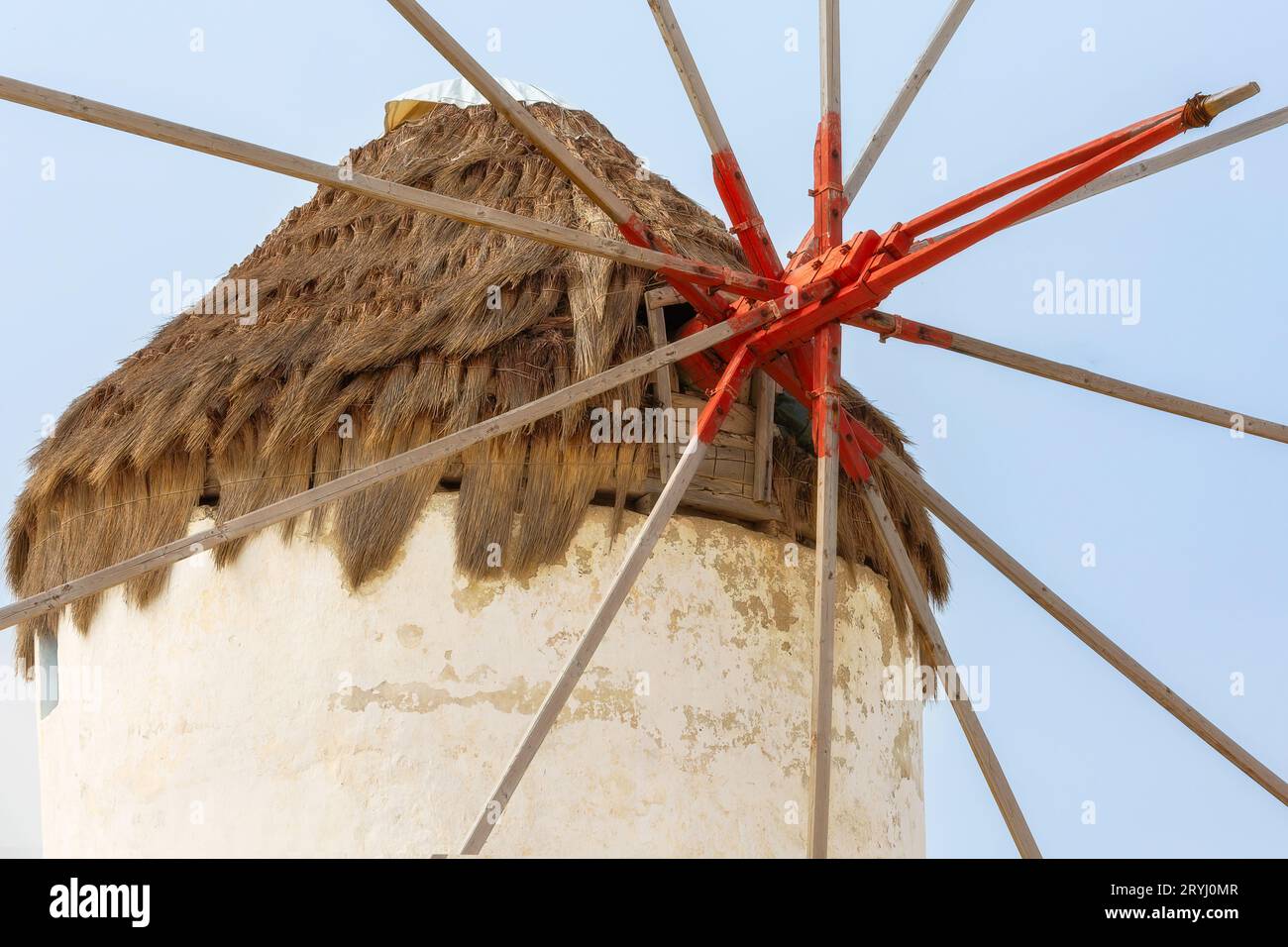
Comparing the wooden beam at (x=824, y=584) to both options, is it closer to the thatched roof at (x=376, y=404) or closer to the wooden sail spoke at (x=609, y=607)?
the wooden sail spoke at (x=609, y=607)

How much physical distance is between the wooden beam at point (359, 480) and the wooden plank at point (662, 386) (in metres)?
0.58

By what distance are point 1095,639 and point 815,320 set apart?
1.67m

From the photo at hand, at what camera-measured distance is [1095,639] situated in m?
7.23

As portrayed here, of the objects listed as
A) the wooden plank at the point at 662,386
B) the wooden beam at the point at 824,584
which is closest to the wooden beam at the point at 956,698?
the wooden beam at the point at 824,584

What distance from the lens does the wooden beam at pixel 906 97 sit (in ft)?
24.9

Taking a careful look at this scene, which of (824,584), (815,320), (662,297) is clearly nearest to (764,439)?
(662,297)

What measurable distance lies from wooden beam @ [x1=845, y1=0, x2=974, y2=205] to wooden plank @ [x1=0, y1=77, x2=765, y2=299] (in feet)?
3.58

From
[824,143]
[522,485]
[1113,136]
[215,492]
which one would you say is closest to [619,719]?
[522,485]

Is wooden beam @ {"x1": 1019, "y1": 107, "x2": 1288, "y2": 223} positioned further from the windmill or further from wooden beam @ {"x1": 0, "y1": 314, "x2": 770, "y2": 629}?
wooden beam @ {"x1": 0, "y1": 314, "x2": 770, "y2": 629}

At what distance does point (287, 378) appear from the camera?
25.3 feet

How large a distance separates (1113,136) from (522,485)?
8.84 feet
